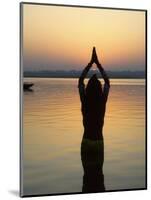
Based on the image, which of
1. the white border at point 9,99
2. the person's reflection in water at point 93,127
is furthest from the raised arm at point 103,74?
the white border at point 9,99

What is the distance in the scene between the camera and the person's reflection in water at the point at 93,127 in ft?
17.4

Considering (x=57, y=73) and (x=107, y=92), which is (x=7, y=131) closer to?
(x=57, y=73)

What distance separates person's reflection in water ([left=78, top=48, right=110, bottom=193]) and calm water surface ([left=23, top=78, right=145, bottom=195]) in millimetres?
46

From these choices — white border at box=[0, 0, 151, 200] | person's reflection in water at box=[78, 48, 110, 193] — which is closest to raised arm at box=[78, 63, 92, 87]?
person's reflection in water at box=[78, 48, 110, 193]

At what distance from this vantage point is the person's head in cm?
532

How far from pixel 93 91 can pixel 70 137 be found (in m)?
0.47

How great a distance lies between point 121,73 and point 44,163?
3.56 feet

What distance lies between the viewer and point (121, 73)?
17.7 feet

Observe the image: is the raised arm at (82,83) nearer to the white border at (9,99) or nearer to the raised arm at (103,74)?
the raised arm at (103,74)

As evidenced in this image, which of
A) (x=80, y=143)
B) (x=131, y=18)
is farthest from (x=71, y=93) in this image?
(x=131, y=18)

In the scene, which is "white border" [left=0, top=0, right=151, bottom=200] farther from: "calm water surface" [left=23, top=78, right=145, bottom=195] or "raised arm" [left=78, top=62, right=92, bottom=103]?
"raised arm" [left=78, top=62, right=92, bottom=103]

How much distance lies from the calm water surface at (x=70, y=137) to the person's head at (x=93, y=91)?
11 centimetres

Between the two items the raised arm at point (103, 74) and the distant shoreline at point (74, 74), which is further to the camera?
the raised arm at point (103, 74)

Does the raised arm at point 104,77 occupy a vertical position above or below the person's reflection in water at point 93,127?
above
